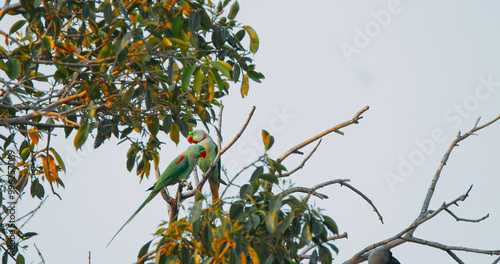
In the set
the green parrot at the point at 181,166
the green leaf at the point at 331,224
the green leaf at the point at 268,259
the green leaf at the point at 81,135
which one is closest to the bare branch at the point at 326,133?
the green leaf at the point at 331,224

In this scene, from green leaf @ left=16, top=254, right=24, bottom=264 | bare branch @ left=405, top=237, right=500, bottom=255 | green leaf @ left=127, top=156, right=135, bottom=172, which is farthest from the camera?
green leaf @ left=127, top=156, right=135, bottom=172

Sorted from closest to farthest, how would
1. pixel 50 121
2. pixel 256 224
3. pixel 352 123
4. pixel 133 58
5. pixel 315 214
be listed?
pixel 256 224 < pixel 315 214 < pixel 352 123 < pixel 133 58 < pixel 50 121

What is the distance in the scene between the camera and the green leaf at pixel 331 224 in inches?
95.3

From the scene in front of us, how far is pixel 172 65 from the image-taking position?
2.91m

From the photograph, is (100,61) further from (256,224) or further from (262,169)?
(256,224)

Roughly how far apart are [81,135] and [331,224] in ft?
4.58

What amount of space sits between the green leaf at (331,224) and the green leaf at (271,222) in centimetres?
27

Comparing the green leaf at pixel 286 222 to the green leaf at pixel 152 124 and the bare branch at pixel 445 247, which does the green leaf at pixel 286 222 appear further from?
the green leaf at pixel 152 124

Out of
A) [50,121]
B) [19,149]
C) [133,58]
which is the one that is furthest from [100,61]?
[19,149]

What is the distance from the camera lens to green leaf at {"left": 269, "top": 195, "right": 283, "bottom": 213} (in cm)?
224

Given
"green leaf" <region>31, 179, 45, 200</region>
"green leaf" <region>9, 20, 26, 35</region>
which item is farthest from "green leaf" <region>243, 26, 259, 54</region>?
"green leaf" <region>31, 179, 45, 200</region>

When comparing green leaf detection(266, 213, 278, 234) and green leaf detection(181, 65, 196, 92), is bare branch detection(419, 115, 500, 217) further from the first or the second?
green leaf detection(181, 65, 196, 92)

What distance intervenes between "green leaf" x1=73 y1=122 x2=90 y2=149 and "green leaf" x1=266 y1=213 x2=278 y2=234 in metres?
1.21

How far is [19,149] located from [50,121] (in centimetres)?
30
